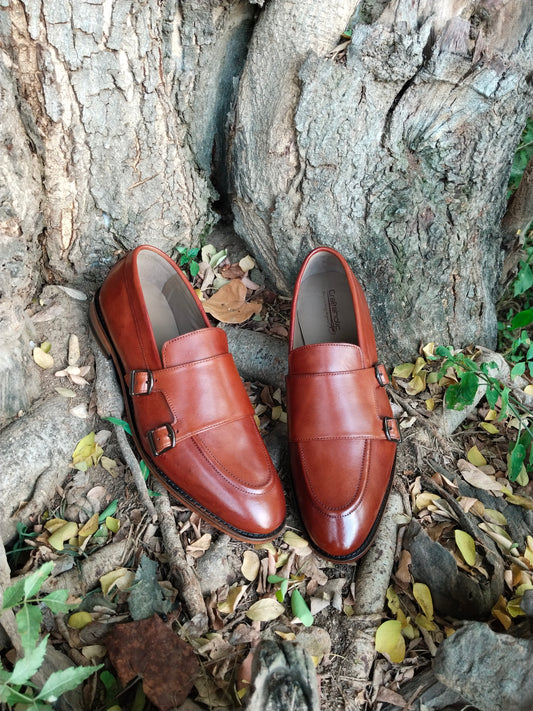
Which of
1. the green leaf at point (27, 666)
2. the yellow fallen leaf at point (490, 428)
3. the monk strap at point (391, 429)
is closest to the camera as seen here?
the green leaf at point (27, 666)

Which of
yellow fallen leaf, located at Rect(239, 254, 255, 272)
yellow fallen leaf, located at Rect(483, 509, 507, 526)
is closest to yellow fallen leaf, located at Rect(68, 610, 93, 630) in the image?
yellow fallen leaf, located at Rect(483, 509, 507, 526)

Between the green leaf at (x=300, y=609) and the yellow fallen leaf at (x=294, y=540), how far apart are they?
151mm

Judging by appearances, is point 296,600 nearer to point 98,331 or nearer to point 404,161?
point 98,331

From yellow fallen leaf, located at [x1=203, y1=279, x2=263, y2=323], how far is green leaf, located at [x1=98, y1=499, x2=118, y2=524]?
940 mm

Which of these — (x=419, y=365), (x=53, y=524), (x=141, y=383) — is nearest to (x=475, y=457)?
(x=419, y=365)

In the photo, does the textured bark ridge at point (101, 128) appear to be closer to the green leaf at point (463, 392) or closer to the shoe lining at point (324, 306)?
the shoe lining at point (324, 306)

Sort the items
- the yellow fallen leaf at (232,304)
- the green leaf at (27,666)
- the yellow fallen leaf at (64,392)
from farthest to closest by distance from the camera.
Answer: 1. the yellow fallen leaf at (232,304)
2. the yellow fallen leaf at (64,392)
3. the green leaf at (27,666)

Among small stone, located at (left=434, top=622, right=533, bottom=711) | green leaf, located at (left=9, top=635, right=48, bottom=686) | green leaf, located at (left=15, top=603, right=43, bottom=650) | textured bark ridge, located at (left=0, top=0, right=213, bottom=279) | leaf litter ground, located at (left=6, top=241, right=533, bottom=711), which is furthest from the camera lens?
textured bark ridge, located at (left=0, top=0, right=213, bottom=279)

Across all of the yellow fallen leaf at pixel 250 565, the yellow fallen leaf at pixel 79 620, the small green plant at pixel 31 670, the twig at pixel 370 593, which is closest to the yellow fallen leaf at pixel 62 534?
the yellow fallen leaf at pixel 79 620

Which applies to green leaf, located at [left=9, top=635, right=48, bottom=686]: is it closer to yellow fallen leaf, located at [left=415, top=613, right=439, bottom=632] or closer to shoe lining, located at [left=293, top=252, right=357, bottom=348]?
yellow fallen leaf, located at [left=415, top=613, right=439, bottom=632]

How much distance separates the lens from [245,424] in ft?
6.38

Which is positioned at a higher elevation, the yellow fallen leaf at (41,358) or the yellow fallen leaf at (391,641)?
the yellow fallen leaf at (41,358)

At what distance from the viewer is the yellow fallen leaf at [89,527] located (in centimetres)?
181

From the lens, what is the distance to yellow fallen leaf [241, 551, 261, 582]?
1772mm
